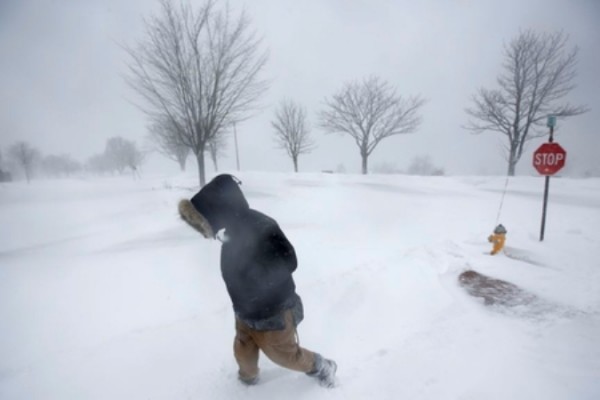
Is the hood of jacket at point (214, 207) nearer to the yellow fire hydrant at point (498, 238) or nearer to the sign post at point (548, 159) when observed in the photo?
the yellow fire hydrant at point (498, 238)

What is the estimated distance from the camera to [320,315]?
128 inches

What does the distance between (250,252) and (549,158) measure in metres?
7.39

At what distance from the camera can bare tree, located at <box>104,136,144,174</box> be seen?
43.4m

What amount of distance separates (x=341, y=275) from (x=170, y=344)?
2394mm

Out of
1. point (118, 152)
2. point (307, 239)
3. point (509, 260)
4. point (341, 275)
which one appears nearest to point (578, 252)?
point (509, 260)

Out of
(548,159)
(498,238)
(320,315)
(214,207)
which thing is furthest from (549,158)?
(214,207)

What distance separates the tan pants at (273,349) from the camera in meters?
2.07

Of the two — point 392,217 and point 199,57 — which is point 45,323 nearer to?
point 392,217

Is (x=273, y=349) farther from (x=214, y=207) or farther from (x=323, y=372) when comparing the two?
(x=214, y=207)

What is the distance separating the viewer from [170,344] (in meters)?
2.73

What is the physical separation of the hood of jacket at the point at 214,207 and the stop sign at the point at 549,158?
23.9 feet

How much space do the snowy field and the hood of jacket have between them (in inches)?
59.4

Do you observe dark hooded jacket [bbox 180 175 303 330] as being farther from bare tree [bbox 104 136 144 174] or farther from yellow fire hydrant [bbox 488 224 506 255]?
bare tree [bbox 104 136 144 174]

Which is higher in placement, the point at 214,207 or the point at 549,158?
the point at 549,158
